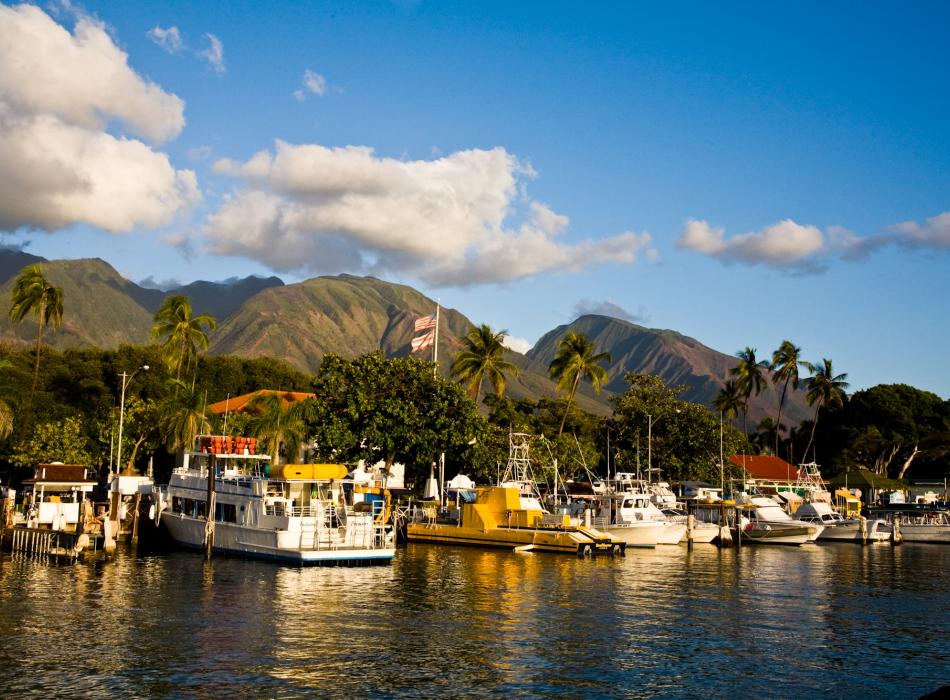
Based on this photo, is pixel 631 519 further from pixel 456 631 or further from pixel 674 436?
pixel 456 631

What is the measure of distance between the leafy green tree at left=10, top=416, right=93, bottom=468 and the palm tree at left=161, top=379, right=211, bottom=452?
31.7 ft

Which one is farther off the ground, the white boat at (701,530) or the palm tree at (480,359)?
the palm tree at (480,359)

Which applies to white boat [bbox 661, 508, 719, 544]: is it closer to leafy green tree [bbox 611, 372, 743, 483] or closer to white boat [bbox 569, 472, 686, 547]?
white boat [bbox 569, 472, 686, 547]

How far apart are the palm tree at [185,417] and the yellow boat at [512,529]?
790 inches

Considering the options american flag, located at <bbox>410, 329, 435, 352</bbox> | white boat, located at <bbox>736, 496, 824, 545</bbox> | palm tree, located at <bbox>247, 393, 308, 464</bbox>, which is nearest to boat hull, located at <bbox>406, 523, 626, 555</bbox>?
american flag, located at <bbox>410, 329, 435, 352</bbox>

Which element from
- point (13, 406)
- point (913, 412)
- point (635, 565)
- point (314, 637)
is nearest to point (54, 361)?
point (13, 406)

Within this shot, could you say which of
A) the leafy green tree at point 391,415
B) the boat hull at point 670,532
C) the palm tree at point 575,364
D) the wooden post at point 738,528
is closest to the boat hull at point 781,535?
the wooden post at point 738,528

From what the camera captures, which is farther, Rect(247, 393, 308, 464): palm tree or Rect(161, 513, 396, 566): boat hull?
Rect(247, 393, 308, 464): palm tree

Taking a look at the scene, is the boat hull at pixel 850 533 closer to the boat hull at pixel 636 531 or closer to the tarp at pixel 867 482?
the boat hull at pixel 636 531

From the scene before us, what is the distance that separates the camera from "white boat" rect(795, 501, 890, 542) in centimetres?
8019

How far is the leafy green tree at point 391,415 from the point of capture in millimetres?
69750

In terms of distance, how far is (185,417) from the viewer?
74062mm

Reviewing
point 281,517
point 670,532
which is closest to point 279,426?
point 281,517

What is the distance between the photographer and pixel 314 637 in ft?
97.1
